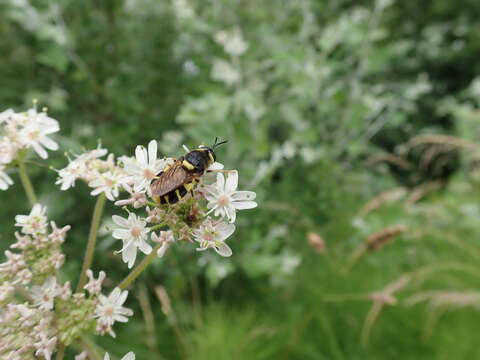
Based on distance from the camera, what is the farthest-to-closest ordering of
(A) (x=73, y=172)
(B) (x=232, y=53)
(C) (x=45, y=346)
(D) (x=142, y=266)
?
(B) (x=232, y=53), (A) (x=73, y=172), (D) (x=142, y=266), (C) (x=45, y=346)

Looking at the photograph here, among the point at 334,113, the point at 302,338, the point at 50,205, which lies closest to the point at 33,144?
the point at 50,205

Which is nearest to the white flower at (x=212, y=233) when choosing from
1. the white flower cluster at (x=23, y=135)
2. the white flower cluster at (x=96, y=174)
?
the white flower cluster at (x=96, y=174)

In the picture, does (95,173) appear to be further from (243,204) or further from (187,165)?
(243,204)

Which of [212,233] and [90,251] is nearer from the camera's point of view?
[212,233]

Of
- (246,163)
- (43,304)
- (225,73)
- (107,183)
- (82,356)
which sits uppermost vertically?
(225,73)

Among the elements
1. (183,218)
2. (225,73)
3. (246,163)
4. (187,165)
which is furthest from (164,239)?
(225,73)

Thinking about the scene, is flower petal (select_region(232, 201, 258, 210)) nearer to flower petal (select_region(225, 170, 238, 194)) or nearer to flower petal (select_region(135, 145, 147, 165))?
flower petal (select_region(225, 170, 238, 194))
